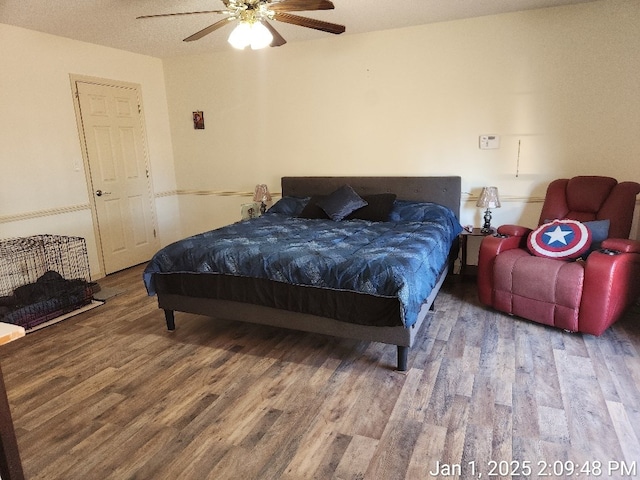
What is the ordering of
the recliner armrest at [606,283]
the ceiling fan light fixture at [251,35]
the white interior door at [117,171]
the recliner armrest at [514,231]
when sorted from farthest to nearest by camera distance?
the white interior door at [117,171], the recliner armrest at [514,231], the recliner armrest at [606,283], the ceiling fan light fixture at [251,35]

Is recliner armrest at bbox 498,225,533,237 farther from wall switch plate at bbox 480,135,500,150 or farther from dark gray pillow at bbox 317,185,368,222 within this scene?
dark gray pillow at bbox 317,185,368,222

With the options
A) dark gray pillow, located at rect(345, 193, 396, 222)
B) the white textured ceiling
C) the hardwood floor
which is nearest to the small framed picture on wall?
the white textured ceiling

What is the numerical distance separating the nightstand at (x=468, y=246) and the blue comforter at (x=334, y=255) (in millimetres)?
291

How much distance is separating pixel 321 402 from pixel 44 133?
3812 millimetres

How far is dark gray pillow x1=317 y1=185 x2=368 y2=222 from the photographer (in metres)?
4.07

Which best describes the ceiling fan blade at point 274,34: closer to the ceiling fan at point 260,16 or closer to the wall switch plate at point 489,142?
the ceiling fan at point 260,16

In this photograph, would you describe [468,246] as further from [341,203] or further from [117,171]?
[117,171]

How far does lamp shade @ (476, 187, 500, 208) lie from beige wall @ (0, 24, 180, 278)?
4128mm

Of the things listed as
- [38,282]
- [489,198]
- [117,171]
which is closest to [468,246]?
[489,198]

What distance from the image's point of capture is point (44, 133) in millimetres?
4133

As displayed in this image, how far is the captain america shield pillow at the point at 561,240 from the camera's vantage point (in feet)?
10.1

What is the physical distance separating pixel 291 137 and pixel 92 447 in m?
3.78

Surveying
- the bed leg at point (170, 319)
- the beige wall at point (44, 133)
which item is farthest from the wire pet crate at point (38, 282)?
the bed leg at point (170, 319)

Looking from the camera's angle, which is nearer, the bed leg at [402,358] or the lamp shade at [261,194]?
the bed leg at [402,358]
